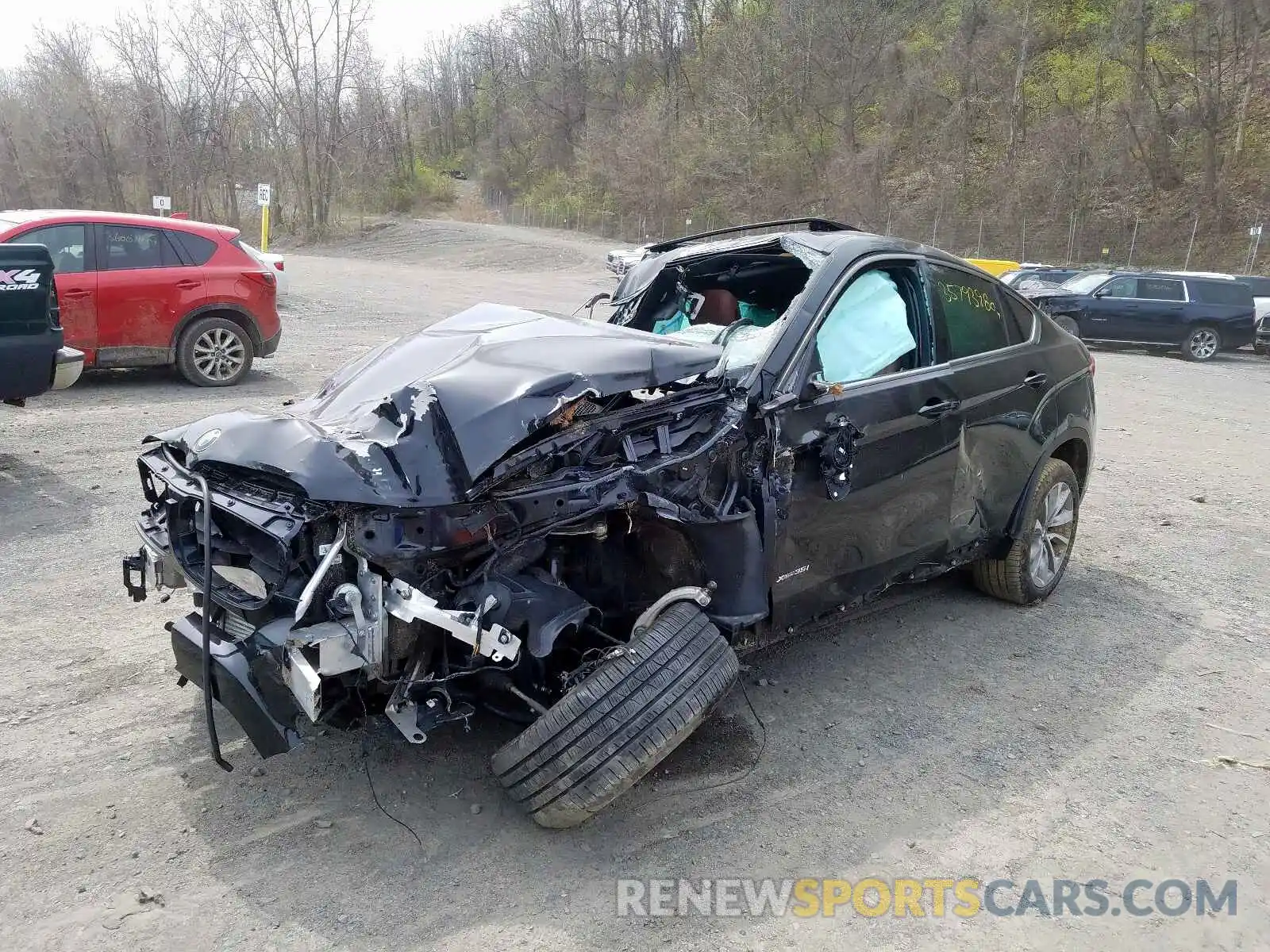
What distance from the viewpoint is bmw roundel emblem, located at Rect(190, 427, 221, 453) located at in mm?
3225

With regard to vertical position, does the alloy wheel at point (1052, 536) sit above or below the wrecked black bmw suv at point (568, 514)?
below

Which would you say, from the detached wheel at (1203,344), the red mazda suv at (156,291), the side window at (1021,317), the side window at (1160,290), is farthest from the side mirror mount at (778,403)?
the detached wheel at (1203,344)

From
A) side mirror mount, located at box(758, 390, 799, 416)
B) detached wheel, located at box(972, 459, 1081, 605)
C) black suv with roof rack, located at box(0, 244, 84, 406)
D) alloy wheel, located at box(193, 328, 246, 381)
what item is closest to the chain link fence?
alloy wheel, located at box(193, 328, 246, 381)

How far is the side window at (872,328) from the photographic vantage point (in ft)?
12.7

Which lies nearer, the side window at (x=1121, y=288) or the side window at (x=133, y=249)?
the side window at (x=133, y=249)

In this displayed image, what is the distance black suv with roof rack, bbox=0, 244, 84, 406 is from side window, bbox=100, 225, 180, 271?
2880mm

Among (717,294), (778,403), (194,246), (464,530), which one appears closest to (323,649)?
(464,530)

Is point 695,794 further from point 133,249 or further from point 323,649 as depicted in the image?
point 133,249

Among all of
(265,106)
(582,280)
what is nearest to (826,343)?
(582,280)

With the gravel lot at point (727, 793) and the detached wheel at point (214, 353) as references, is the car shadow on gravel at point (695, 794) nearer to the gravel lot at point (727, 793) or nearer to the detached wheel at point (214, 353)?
the gravel lot at point (727, 793)

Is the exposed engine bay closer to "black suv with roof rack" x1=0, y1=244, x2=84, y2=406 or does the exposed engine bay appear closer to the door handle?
the door handle

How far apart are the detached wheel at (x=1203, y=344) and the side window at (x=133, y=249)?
17.4 meters

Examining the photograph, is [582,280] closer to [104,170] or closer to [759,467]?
[759,467]

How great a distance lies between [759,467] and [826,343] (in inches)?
28.1
